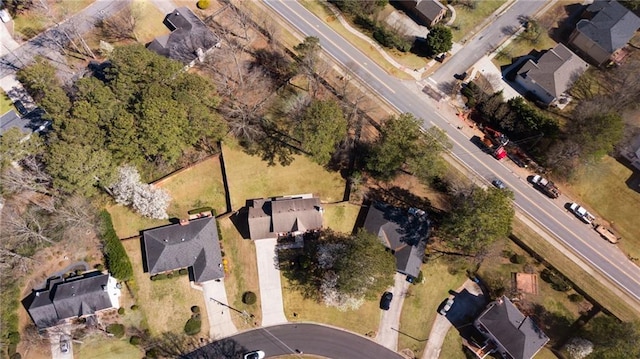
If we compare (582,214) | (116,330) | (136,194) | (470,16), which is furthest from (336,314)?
(470,16)

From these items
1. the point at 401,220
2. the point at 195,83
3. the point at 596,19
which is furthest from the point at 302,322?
the point at 596,19

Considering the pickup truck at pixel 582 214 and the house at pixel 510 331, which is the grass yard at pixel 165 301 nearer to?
the house at pixel 510 331

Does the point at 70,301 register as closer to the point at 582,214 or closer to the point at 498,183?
the point at 498,183

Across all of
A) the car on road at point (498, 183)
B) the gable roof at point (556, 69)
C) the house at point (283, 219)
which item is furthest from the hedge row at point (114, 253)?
the gable roof at point (556, 69)

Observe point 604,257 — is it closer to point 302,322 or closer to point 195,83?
point 302,322

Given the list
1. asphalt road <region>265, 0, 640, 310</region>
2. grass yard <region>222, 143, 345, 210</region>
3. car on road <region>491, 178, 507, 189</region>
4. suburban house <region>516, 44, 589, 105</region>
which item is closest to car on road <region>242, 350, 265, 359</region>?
grass yard <region>222, 143, 345, 210</region>
